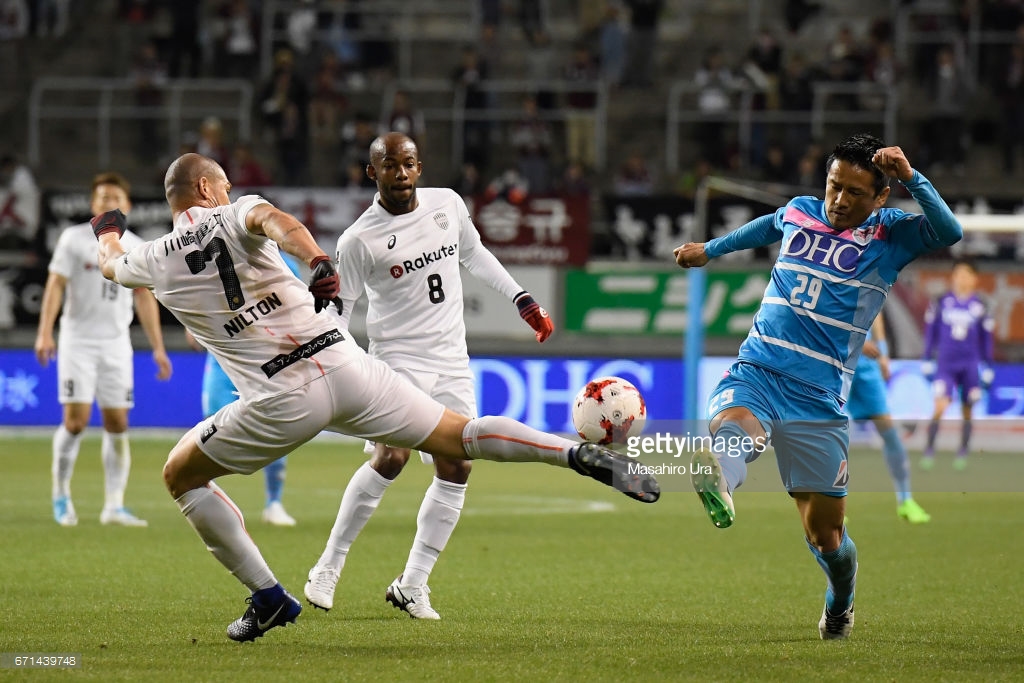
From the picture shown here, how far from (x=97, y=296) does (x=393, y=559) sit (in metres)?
3.46

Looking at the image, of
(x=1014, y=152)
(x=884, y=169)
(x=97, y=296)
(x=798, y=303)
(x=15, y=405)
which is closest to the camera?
(x=884, y=169)

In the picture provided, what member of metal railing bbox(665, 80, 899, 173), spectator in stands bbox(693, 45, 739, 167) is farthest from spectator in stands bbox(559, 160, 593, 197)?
metal railing bbox(665, 80, 899, 173)

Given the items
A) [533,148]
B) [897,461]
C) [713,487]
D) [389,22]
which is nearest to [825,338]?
[713,487]

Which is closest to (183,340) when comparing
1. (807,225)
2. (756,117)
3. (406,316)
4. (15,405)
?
(15,405)

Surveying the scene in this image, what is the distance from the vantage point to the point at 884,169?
593 centimetres

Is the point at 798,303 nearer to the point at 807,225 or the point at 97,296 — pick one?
the point at 807,225

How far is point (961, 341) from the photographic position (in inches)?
675

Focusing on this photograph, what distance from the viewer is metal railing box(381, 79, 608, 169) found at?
73.8ft

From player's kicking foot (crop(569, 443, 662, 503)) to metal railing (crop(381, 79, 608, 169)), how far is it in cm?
1668

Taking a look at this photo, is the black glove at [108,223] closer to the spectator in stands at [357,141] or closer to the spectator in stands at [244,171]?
the spectator in stands at [244,171]

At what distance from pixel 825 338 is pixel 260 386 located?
240 cm

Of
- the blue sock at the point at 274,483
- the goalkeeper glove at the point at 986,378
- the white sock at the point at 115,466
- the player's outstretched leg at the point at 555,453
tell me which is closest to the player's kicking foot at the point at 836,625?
the player's outstretched leg at the point at 555,453

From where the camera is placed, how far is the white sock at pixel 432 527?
7.27 m

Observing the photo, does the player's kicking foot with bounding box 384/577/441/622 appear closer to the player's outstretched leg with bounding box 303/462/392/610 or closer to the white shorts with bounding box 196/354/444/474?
the player's outstretched leg with bounding box 303/462/392/610
